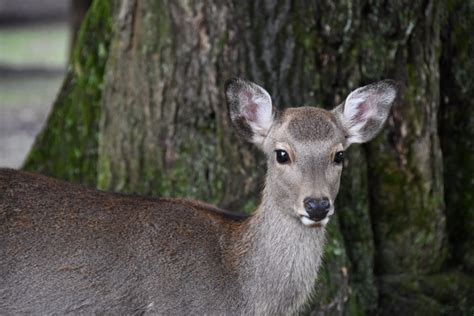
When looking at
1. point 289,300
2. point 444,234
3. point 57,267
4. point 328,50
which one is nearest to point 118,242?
point 57,267

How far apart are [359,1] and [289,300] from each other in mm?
2812

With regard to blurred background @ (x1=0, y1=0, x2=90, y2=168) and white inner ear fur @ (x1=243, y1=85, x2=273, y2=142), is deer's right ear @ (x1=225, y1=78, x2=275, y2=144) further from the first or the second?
blurred background @ (x1=0, y1=0, x2=90, y2=168)

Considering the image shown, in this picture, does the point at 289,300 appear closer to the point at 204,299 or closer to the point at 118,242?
the point at 204,299

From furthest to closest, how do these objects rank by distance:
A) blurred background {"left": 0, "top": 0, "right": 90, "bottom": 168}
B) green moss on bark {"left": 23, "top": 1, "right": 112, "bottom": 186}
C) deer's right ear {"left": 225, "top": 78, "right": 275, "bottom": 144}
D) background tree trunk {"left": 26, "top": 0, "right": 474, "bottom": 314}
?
blurred background {"left": 0, "top": 0, "right": 90, "bottom": 168}, green moss on bark {"left": 23, "top": 1, "right": 112, "bottom": 186}, background tree trunk {"left": 26, "top": 0, "right": 474, "bottom": 314}, deer's right ear {"left": 225, "top": 78, "right": 275, "bottom": 144}

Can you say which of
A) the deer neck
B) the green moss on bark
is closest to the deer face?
the deer neck

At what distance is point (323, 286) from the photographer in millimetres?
9031

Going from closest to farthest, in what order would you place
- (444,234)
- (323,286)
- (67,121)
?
(323,286) < (444,234) < (67,121)

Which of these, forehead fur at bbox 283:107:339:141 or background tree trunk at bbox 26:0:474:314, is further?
background tree trunk at bbox 26:0:474:314

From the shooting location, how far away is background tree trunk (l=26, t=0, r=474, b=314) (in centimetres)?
920

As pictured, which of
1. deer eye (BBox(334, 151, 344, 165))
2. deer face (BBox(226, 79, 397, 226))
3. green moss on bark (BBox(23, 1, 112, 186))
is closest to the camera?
deer face (BBox(226, 79, 397, 226))

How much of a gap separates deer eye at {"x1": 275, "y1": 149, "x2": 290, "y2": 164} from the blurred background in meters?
10.7

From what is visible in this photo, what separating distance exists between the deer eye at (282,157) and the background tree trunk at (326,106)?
1.65m

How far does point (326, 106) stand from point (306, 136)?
6.03ft

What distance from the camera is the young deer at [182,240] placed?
7426mm
